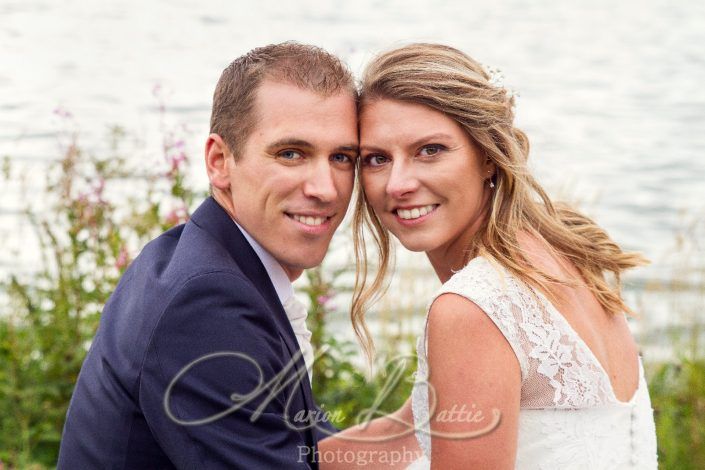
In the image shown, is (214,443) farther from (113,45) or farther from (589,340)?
(113,45)

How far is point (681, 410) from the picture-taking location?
5023mm

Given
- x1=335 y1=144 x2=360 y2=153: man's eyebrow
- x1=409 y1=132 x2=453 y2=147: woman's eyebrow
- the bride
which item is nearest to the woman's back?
the bride

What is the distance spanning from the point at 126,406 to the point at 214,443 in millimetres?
279

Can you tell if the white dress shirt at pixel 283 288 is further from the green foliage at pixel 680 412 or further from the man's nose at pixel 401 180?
the green foliage at pixel 680 412

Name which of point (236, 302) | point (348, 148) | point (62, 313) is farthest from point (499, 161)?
point (62, 313)

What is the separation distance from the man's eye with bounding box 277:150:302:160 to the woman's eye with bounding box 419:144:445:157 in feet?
1.24

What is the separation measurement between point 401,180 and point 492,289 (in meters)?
0.47

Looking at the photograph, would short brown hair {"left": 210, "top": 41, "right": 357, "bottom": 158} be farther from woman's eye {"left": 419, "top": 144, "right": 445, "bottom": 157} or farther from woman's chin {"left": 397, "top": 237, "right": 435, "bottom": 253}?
woman's chin {"left": 397, "top": 237, "right": 435, "bottom": 253}

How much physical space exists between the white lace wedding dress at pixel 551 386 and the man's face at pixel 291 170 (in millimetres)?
487

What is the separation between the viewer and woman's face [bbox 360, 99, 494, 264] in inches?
120

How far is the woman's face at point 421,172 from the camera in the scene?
3053 millimetres

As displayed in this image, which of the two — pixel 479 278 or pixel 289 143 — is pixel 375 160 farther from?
pixel 479 278

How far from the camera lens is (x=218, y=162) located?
10.3ft

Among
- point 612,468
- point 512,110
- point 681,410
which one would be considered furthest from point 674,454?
point 512,110
